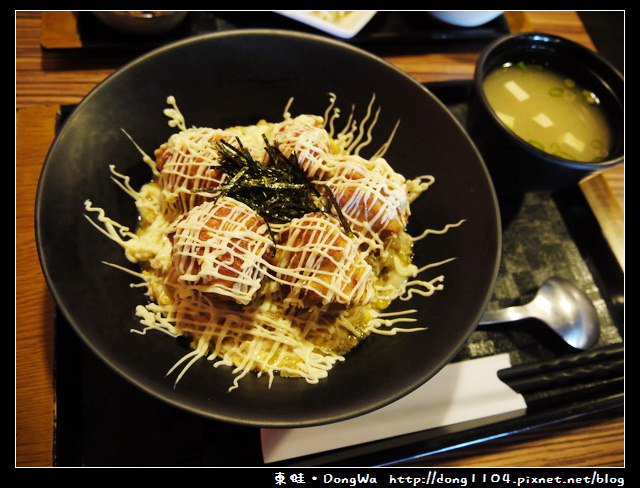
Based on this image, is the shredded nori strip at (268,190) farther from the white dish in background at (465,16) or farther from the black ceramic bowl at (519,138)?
the white dish in background at (465,16)

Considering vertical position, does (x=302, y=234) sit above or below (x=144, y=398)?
above

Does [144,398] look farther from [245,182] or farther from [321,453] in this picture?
[245,182]

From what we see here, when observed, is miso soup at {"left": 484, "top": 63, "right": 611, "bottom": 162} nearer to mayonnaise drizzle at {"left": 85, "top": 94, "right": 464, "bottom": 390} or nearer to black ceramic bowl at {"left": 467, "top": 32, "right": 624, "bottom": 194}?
black ceramic bowl at {"left": 467, "top": 32, "right": 624, "bottom": 194}

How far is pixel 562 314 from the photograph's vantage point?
1766 mm

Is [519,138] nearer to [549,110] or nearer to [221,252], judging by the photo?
[549,110]

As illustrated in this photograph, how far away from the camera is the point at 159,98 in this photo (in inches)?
65.5

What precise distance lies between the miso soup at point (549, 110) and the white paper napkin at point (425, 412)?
99 cm

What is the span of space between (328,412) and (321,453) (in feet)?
1.00

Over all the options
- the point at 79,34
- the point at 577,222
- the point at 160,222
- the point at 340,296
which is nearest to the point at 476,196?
the point at 340,296

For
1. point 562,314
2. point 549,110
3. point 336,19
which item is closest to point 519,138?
point 549,110

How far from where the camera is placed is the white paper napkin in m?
1.42

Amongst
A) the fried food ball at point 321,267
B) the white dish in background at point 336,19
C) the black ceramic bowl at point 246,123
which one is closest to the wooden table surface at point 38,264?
the white dish in background at point 336,19

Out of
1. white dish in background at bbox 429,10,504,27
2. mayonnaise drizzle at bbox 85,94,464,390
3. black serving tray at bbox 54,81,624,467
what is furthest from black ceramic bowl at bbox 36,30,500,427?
white dish in background at bbox 429,10,504,27
